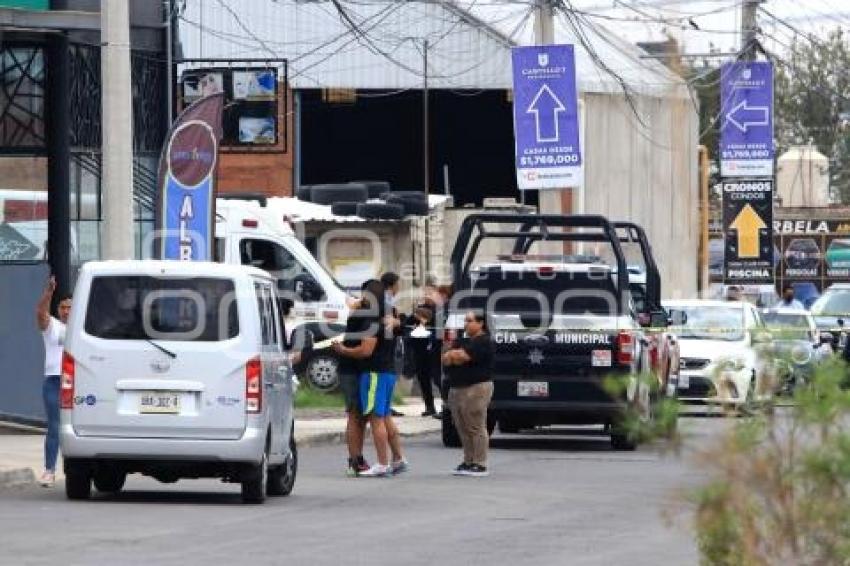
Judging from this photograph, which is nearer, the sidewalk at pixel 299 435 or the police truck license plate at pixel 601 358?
the sidewalk at pixel 299 435

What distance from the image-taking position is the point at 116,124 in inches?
901

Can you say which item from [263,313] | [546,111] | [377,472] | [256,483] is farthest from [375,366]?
[546,111]

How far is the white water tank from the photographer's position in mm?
80875

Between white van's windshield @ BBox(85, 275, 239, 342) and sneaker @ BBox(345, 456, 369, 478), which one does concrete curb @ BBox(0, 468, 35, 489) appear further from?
sneaker @ BBox(345, 456, 369, 478)

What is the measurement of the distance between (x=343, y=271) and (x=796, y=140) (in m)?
60.3

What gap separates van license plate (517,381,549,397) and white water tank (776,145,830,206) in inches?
2214

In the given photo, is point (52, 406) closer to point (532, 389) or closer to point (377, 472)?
point (377, 472)

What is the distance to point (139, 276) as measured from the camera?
18344 mm

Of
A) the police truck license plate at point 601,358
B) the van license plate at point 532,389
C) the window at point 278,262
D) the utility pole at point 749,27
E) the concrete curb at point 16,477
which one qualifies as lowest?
the concrete curb at point 16,477

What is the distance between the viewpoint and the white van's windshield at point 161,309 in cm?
1827

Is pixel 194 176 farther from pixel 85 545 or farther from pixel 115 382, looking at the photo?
pixel 85 545

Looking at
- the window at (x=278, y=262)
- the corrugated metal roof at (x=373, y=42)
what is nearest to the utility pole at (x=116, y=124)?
the window at (x=278, y=262)

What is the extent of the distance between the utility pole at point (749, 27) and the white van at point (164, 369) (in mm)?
27613

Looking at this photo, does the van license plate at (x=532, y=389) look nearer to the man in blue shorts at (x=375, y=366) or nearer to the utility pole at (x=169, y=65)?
the man in blue shorts at (x=375, y=366)
